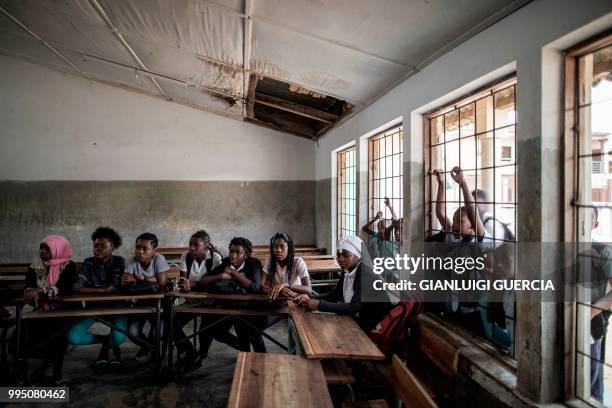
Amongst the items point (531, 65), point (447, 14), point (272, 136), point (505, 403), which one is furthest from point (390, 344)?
point (272, 136)

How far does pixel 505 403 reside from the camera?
2195mm

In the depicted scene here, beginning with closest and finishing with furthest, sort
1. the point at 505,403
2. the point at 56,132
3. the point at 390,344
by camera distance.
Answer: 1. the point at 505,403
2. the point at 390,344
3. the point at 56,132

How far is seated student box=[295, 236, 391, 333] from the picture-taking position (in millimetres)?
3135

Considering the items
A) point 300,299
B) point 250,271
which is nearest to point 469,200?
point 300,299

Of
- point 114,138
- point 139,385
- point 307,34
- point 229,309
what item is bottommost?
point 139,385

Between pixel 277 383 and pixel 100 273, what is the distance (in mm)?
2651

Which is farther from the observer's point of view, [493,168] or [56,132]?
[56,132]

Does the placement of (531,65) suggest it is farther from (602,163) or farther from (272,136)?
(272,136)

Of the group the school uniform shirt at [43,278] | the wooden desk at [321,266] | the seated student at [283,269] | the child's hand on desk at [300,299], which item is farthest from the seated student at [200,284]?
the wooden desk at [321,266]

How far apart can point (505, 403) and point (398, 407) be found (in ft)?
2.16

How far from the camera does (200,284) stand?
3998 millimetres

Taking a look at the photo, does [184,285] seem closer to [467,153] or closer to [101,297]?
[101,297]

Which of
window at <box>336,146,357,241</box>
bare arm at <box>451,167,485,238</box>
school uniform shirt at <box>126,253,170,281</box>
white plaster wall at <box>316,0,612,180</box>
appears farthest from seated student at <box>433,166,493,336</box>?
window at <box>336,146,357,241</box>

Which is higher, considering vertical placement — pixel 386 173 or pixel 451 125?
pixel 451 125
